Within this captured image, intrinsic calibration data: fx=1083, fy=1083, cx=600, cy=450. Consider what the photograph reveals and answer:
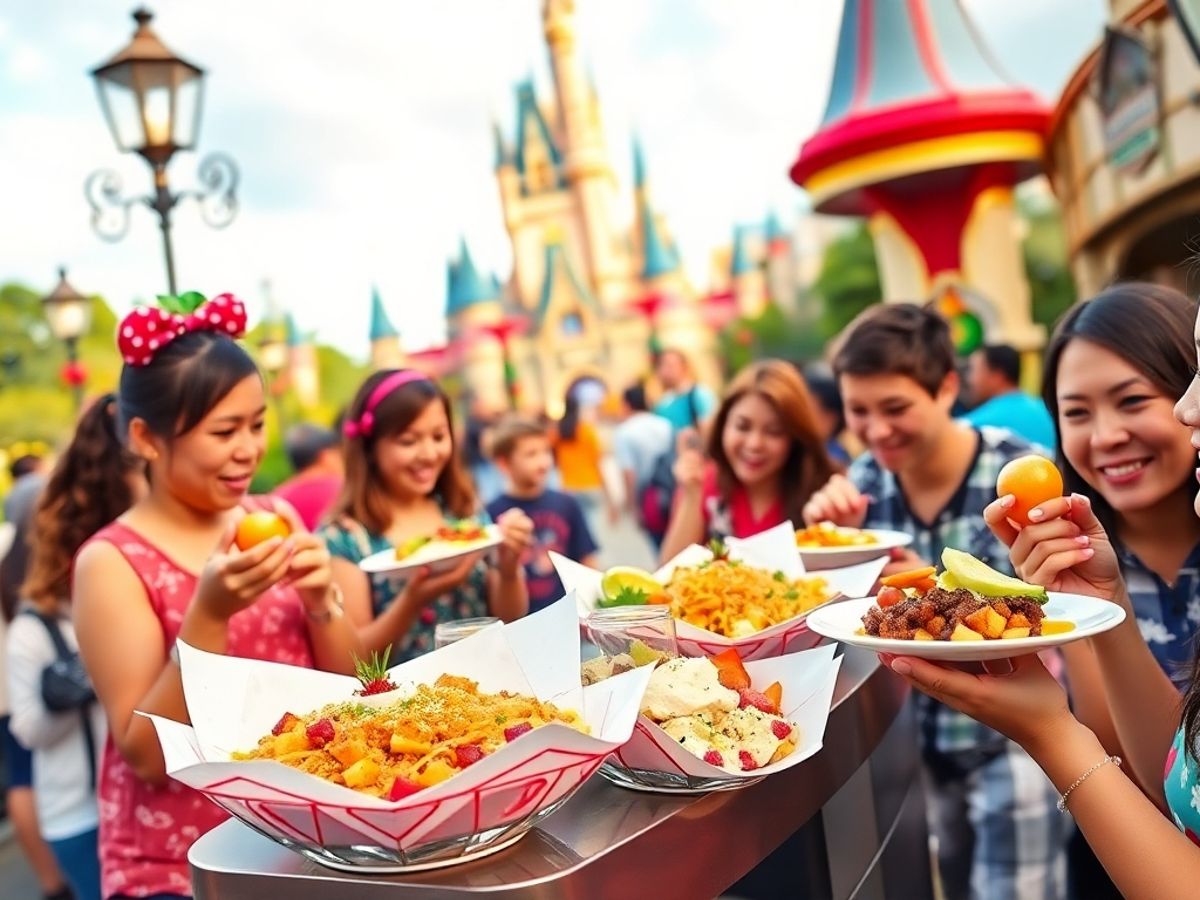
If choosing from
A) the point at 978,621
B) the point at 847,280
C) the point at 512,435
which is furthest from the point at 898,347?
the point at 847,280

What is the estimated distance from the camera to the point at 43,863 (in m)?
5.08

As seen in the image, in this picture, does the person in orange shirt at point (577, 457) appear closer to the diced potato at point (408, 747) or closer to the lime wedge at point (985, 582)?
the lime wedge at point (985, 582)

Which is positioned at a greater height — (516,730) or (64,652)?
(516,730)

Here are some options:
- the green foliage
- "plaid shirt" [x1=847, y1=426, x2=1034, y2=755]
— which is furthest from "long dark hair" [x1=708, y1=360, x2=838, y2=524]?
the green foliage

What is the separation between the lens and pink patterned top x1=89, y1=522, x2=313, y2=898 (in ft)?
8.15

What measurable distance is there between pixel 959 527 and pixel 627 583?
59.9 inches

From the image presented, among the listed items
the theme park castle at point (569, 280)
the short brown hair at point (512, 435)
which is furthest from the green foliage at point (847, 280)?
the short brown hair at point (512, 435)

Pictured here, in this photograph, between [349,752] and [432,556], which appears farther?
[432,556]

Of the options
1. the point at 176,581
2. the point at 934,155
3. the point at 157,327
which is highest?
the point at 934,155

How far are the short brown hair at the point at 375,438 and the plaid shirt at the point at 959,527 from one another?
1589mm

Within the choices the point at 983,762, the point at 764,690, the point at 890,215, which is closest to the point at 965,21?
the point at 890,215

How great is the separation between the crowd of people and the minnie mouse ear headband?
0.01 m

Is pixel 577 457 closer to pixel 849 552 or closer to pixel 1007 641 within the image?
pixel 849 552

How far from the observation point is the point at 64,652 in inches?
154
